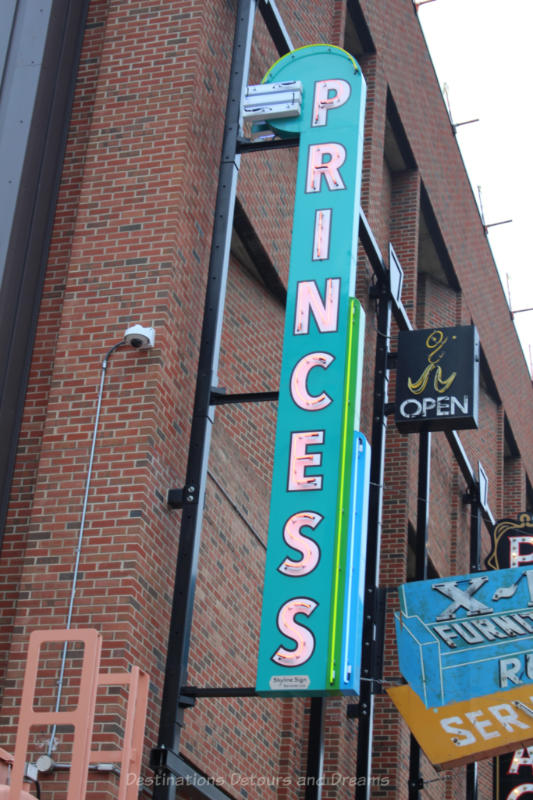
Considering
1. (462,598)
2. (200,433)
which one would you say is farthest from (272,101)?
(462,598)

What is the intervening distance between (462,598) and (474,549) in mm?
7979

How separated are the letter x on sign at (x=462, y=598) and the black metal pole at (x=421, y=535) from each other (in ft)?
8.85

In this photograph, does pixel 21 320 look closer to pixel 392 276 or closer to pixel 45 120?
pixel 45 120

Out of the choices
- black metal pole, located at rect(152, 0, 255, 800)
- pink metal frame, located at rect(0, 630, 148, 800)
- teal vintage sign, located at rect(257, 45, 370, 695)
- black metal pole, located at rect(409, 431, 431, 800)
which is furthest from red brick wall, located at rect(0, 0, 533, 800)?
pink metal frame, located at rect(0, 630, 148, 800)

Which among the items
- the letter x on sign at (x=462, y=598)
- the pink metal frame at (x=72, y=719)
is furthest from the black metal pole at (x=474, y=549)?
the pink metal frame at (x=72, y=719)

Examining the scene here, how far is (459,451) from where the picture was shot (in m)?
21.2

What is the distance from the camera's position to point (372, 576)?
A: 1510cm

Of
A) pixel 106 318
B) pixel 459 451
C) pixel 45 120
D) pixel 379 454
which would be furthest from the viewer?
pixel 459 451

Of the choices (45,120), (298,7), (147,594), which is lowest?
(147,594)

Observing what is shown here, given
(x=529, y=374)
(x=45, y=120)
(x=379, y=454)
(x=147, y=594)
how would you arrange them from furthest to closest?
1. (x=529, y=374)
2. (x=379, y=454)
3. (x=45, y=120)
4. (x=147, y=594)

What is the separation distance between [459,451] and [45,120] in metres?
11.1

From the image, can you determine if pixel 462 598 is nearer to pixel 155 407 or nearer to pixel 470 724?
pixel 470 724

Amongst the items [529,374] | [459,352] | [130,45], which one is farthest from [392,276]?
[529,374]

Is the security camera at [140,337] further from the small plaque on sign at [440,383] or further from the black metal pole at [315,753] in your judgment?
the small plaque on sign at [440,383]
